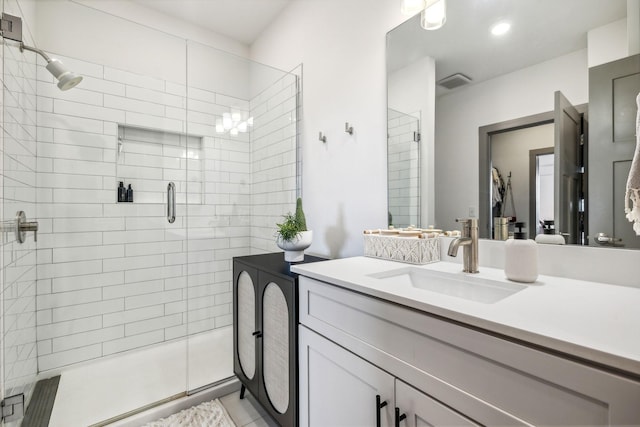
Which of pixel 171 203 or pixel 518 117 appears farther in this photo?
pixel 171 203

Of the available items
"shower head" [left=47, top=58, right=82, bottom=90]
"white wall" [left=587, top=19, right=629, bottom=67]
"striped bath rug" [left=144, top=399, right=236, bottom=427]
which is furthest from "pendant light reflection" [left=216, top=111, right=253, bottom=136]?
"white wall" [left=587, top=19, right=629, bottom=67]

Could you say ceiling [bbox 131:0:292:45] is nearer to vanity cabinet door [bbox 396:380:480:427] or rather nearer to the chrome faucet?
the chrome faucet

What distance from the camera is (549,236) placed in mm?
1036

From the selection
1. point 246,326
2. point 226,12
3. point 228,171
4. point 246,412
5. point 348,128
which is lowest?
point 246,412

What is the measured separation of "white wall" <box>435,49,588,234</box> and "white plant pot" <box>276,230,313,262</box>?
2.11 ft

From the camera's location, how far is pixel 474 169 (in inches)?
49.4

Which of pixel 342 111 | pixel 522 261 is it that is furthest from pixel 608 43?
pixel 342 111

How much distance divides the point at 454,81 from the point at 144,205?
6.99 feet

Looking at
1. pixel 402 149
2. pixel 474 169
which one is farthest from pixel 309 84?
pixel 474 169

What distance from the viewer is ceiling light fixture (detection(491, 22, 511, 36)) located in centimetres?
112

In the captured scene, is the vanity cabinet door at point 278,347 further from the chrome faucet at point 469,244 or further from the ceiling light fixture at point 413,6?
the ceiling light fixture at point 413,6

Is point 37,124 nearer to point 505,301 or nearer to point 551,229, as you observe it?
point 505,301

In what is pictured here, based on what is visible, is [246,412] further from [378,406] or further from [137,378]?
[378,406]

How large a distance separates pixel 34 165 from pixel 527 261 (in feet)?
8.40
